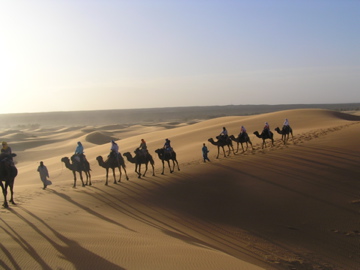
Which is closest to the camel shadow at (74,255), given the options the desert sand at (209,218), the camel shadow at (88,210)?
the desert sand at (209,218)

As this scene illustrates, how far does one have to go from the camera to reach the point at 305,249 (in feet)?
33.5

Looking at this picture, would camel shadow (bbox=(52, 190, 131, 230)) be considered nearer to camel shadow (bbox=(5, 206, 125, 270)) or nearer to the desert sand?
the desert sand

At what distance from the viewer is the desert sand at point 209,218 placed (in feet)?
24.8

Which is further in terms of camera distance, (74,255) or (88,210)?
(88,210)

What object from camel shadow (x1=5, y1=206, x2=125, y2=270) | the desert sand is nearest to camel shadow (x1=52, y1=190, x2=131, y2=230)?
the desert sand

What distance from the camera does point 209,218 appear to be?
40.3 ft

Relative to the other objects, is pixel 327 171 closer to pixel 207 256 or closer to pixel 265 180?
pixel 265 180

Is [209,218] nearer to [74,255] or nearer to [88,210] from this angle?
[88,210]

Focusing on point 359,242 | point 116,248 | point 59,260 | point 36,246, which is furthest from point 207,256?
point 359,242

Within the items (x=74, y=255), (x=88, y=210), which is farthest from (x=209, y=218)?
(x=74, y=255)

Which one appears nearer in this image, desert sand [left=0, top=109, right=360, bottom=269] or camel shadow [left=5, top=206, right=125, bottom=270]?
camel shadow [left=5, top=206, right=125, bottom=270]

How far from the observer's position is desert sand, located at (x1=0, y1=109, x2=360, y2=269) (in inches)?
297

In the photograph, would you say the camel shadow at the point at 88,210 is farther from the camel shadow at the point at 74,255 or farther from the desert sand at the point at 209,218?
the camel shadow at the point at 74,255

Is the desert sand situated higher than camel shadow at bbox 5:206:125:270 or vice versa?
camel shadow at bbox 5:206:125:270
